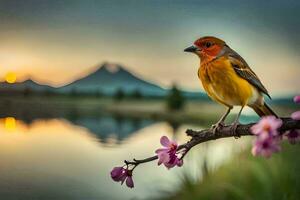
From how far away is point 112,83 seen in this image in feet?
5.86

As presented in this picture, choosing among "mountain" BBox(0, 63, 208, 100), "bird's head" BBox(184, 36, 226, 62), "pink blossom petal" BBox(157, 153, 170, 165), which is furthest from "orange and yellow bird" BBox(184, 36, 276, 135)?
"mountain" BBox(0, 63, 208, 100)

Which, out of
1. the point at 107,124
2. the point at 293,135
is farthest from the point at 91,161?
the point at 293,135

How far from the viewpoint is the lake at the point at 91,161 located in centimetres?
171

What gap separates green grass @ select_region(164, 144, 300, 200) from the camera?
1629mm

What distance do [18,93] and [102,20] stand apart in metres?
0.33

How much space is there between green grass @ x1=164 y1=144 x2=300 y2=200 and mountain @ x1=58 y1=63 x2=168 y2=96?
28cm

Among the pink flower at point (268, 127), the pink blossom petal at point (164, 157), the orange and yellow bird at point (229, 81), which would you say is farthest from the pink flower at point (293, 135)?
the orange and yellow bird at point (229, 81)

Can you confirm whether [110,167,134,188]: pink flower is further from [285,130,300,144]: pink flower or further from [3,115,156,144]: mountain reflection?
[3,115,156,144]: mountain reflection

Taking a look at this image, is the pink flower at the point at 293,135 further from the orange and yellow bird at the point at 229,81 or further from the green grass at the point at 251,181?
the green grass at the point at 251,181

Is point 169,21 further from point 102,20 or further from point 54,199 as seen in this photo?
point 54,199

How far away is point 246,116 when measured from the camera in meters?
1.65

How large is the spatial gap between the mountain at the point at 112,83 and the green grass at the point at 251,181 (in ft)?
0.93

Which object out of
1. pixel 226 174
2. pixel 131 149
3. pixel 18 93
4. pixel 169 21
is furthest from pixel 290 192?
pixel 18 93

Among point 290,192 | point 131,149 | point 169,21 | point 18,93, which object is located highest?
point 169,21
